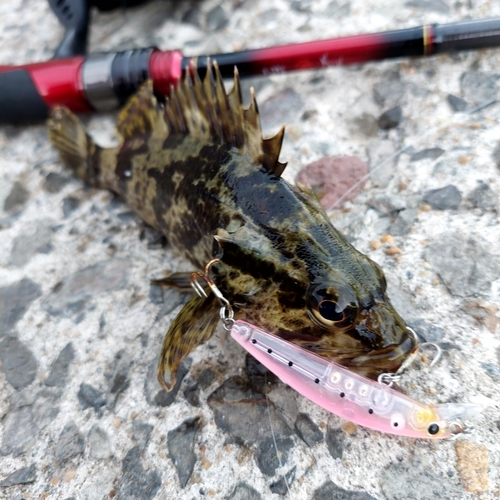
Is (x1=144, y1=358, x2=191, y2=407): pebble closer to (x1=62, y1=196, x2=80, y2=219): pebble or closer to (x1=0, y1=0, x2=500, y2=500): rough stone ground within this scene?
(x1=0, y1=0, x2=500, y2=500): rough stone ground

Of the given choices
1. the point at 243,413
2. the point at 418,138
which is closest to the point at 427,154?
the point at 418,138

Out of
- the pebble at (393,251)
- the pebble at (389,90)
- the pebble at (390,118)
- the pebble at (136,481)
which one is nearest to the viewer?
the pebble at (136,481)

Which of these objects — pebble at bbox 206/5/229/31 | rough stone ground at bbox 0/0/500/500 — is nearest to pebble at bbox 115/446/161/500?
rough stone ground at bbox 0/0/500/500

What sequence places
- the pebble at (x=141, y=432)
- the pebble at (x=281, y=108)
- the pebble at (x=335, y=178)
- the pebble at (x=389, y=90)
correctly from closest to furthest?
the pebble at (x=141, y=432), the pebble at (x=335, y=178), the pebble at (x=389, y=90), the pebble at (x=281, y=108)

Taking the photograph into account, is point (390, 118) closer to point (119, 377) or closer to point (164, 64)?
point (164, 64)

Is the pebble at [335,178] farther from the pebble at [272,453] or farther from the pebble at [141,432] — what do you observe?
the pebble at [141,432]

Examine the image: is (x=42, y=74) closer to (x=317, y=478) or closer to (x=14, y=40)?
(x=14, y=40)

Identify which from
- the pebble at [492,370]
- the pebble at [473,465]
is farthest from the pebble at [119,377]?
the pebble at [492,370]
